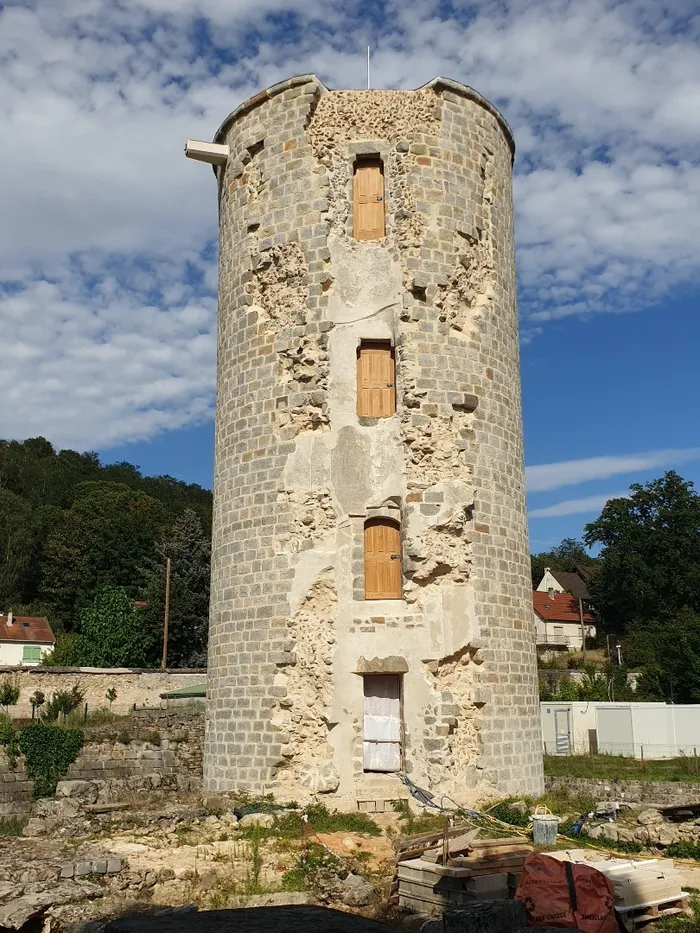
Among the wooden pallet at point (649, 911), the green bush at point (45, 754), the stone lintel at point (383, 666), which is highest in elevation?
the stone lintel at point (383, 666)

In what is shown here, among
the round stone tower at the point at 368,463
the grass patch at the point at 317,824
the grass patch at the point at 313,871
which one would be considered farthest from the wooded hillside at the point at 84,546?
the grass patch at the point at 313,871

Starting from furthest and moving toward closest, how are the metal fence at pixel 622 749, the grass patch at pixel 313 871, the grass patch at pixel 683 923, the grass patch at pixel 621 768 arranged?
the metal fence at pixel 622 749, the grass patch at pixel 621 768, the grass patch at pixel 313 871, the grass patch at pixel 683 923

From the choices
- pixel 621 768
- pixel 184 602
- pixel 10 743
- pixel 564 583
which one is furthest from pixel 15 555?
pixel 564 583

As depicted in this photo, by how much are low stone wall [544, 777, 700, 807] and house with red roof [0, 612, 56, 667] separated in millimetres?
30990

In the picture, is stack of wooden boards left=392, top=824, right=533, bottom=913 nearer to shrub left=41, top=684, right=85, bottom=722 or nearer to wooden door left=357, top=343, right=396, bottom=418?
wooden door left=357, top=343, right=396, bottom=418

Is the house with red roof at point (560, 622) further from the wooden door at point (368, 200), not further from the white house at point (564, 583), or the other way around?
the wooden door at point (368, 200)

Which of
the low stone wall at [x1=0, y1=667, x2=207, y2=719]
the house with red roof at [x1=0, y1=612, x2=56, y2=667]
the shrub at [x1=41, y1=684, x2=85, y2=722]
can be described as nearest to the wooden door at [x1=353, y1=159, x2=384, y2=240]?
the shrub at [x1=41, y1=684, x2=85, y2=722]

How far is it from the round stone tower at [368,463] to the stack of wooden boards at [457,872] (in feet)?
11.1

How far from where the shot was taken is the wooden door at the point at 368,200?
16.6m

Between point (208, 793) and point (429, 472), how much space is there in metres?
6.88

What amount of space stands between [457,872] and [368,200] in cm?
1196

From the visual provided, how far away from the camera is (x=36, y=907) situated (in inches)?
366

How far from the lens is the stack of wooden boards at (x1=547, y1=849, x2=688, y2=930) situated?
920 centimetres

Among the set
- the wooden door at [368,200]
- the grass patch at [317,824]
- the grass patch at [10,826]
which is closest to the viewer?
the grass patch at [317,824]
